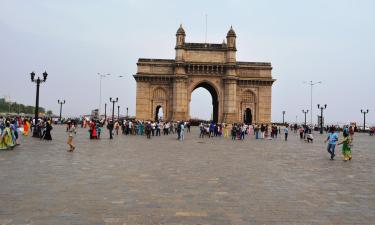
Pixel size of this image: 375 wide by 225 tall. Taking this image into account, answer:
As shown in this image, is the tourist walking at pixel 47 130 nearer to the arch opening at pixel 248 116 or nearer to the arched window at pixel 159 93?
the arched window at pixel 159 93

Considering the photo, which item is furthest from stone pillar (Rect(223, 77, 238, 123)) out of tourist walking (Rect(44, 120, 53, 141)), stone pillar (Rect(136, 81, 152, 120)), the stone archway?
tourist walking (Rect(44, 120, 53, 141))

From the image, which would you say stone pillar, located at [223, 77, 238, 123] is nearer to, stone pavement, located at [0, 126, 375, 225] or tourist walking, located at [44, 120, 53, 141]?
tourist walking, located at [44, 120, 53, 141]

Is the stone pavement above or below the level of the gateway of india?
below

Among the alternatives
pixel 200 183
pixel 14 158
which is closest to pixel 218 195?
pixel 200 183

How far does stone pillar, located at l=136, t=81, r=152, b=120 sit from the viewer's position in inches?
2302

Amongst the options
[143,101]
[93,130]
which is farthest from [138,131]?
[143,101]

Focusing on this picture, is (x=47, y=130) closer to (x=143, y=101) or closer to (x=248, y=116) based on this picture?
(x=143, y=101)

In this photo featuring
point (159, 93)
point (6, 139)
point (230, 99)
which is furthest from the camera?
point (159, 93)

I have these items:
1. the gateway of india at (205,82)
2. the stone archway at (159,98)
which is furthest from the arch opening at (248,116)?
the stone archway at (159,98)

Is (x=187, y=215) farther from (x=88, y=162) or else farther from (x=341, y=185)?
(x=88, y=162)

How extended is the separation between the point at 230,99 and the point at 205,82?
15.8 ft

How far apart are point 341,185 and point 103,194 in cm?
583

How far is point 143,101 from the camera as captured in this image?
58562mm

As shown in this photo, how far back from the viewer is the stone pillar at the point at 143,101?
5847 cm
